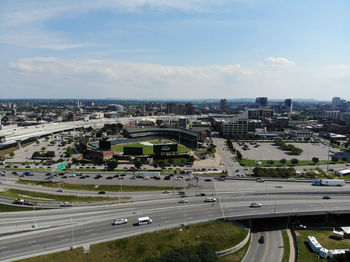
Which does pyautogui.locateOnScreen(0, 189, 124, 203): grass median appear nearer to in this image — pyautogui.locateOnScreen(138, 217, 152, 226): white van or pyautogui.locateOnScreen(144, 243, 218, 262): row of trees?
pyautogui.locateOnScreen(138, 217, 152, 226): white van

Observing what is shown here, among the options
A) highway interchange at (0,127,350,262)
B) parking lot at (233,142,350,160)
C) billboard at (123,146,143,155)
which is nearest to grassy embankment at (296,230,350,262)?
highway interchange at (0,127,350,262)

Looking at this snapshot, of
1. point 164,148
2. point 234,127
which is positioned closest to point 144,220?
point 164,148

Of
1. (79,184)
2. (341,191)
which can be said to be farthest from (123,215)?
(341,191)

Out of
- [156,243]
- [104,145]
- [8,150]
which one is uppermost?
[104,145]

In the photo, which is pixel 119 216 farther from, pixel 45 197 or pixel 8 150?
pixel 8 150

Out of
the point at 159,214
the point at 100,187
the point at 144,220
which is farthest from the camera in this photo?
the point at 100,187

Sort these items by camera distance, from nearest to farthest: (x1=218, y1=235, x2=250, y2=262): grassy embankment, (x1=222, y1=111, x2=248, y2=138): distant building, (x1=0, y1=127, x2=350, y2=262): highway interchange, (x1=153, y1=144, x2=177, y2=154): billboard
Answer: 1. (x1=218, y1=235, x2=250, y2=262): grassy embankment
2. (x1=0, y1=127, x2=350, y2=262): highway interchange
3. (x1=153, y1=144, x2=177, y2=154): billboard
4. (x1=222, y1=111, x2=248, y2=138): distant building

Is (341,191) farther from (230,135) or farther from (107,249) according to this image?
(230,135)

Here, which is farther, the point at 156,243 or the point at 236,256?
the point at 156,243
